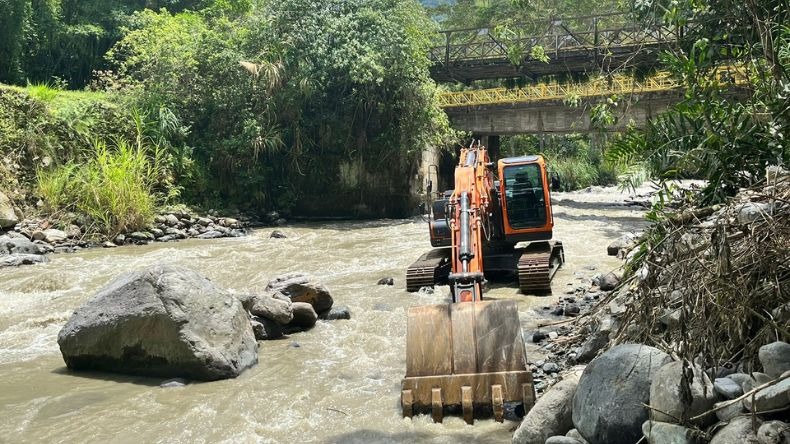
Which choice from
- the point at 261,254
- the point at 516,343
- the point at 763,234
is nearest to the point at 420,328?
the point at 516,343

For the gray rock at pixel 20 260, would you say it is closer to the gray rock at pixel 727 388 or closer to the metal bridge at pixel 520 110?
the gray rock at pixel 727 388

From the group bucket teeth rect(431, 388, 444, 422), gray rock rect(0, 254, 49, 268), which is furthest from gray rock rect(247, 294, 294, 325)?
gray rock rect(0, 254, 49, 268)

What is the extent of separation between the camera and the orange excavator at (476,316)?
205 inches

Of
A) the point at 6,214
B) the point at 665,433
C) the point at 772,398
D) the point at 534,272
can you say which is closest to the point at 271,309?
the point at 534,272

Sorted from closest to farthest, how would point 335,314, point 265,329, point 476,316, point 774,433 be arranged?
1. point 774,433
2. point 476,316
3. point 265,329
4. point 335,314

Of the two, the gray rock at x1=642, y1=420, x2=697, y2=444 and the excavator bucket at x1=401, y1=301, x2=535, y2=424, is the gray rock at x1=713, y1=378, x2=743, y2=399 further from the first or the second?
the excavator bucket at x1=401, y1=301, x2=535, y2=424

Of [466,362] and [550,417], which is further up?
[466,362]

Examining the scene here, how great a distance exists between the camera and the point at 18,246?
14406 mm

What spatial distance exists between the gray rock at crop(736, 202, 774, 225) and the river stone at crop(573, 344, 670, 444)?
937 millimetres

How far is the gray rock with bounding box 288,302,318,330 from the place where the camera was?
27.3ft

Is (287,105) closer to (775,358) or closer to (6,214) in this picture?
(6,214)

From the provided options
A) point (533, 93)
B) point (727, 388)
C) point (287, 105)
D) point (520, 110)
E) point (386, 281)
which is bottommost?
point (386, 281)

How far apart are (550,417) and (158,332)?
384 cm

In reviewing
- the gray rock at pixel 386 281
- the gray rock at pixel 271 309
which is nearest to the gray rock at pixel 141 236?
the gray rock at pixel 386 281
